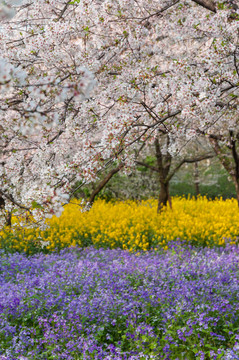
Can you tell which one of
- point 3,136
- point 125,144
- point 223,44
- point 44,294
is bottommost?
point 44,294

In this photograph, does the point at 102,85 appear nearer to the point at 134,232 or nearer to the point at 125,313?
the point at 125,313

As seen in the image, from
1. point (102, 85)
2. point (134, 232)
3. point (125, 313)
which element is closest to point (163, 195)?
point (134, 232)

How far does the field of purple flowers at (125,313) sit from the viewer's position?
3598 mm

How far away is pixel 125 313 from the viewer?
403 centimetres

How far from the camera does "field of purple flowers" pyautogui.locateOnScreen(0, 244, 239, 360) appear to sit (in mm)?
3598

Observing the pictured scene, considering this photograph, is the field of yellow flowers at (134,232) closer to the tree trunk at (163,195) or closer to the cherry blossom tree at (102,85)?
the tree trunk at (163,195)

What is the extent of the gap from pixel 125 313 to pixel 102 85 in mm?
3481

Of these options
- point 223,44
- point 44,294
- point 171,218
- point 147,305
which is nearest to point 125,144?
point 223,44

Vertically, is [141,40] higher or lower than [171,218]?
higher

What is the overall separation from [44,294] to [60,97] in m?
2.65

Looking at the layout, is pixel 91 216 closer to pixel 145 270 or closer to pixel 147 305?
pixel 145 270

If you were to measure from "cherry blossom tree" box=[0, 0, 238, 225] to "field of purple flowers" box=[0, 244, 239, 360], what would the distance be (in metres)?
1.21

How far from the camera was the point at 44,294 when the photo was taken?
475 centimetres

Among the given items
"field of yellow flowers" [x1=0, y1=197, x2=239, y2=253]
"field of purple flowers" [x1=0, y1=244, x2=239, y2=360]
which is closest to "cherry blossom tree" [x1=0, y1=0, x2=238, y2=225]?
"field of purple flowers" [x1=0, y1=244, x2=239, y2=360]
